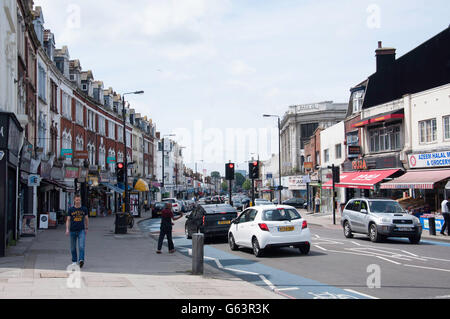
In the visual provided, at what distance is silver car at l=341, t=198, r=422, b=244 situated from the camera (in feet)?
61.4

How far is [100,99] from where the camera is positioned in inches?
2073

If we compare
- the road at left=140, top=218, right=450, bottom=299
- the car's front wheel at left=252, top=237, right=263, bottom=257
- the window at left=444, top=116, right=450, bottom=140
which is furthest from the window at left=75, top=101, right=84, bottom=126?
the car's front wheel at left=252, top=237, right=263, bottom=257

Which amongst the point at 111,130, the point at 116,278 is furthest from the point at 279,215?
the point at 111,130

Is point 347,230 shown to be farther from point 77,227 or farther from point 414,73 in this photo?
point 414,73

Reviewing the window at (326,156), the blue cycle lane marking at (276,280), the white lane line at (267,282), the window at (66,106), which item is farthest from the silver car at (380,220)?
the window at (326,156)

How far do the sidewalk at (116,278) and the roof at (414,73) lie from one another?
2441cm

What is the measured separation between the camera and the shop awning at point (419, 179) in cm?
2627

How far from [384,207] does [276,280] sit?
1007cm

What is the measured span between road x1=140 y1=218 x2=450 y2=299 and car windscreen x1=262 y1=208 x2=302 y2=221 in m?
1.17

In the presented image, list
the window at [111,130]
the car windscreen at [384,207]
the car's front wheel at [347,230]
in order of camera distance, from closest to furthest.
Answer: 1. the car windscreen at [384,207]
2. the car's front wheel at [347,230]
3. the window at [111,130]

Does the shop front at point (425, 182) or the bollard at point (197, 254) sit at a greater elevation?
the shop front at point (425, 182)

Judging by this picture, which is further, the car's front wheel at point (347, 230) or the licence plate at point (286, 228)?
the car's front wheel at point (347, 230)

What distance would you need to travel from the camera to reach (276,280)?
11242 mm

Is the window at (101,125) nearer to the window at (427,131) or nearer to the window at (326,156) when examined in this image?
the window at (326,156)
